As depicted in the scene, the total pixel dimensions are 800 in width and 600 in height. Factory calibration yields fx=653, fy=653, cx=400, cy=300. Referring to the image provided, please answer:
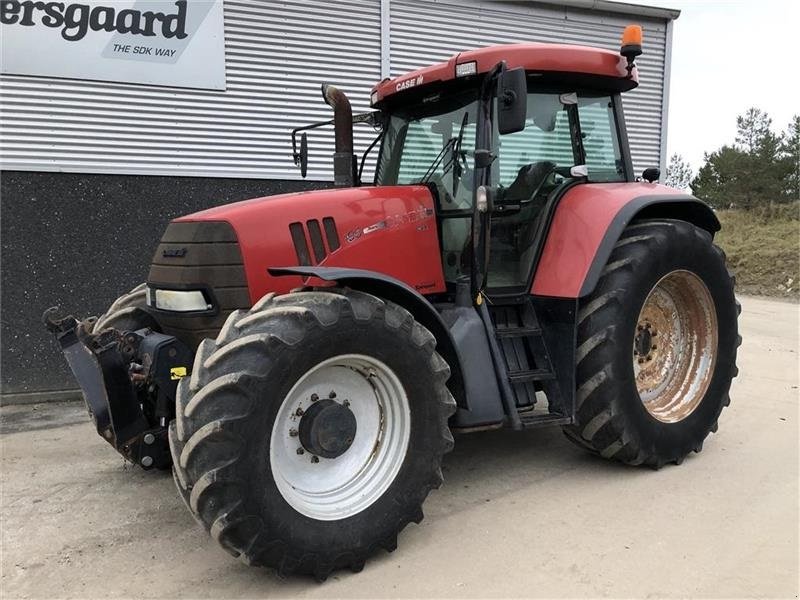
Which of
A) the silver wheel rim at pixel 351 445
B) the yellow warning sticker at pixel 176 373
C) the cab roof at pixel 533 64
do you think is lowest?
the silver wheel rim at pixel 351 445

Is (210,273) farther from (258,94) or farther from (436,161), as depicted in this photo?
(258,94)

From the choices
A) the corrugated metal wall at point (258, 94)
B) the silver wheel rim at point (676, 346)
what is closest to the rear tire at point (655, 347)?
the silver wheel rim at point (676, 346)

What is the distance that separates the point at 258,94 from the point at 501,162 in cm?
360

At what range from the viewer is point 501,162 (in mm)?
3768

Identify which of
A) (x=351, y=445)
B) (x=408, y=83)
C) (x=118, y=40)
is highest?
(x=118, y=40)

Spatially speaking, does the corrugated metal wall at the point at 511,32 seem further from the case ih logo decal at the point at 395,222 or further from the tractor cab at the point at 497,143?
the case ih logo decal at the point at 395,222

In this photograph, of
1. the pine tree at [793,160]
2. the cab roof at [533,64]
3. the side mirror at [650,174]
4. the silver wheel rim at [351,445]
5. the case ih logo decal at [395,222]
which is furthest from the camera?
the pine tree at [793,160]

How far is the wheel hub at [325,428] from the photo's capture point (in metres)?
2.78

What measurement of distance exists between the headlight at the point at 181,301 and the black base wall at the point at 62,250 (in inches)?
120

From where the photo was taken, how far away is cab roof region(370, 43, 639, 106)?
353 cm

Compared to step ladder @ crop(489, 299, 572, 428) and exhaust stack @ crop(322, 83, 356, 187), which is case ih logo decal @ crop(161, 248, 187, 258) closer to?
exhaust stack @ crop(322, 83, 356, 187)

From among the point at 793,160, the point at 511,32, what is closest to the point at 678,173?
the point at 793,160

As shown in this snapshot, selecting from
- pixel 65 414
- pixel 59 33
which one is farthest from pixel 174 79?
pixel 65 414

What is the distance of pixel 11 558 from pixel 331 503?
1.50 m
